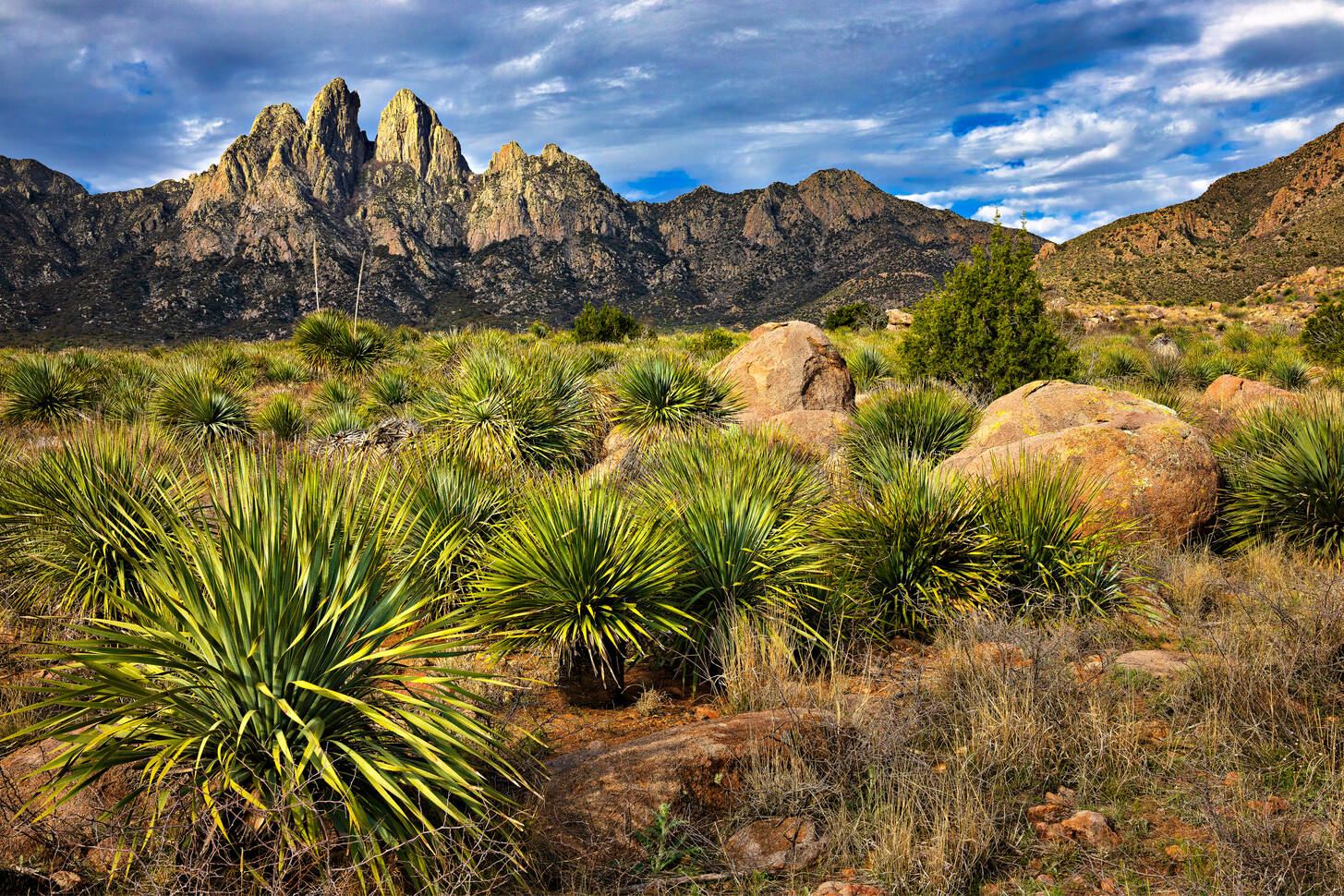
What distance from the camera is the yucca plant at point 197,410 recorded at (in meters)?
12.0

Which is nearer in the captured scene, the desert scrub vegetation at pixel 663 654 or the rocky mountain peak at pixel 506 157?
the desert scrub vegetation at pixel 663 654

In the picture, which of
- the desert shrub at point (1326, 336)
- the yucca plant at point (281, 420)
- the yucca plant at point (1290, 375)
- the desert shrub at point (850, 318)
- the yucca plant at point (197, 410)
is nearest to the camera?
→ the yucca plant at point (197, 410)

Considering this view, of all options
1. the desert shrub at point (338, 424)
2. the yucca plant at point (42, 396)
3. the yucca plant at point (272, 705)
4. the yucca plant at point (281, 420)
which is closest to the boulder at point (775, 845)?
the yucca plant at point (272, 705)

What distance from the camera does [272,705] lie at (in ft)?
8.38

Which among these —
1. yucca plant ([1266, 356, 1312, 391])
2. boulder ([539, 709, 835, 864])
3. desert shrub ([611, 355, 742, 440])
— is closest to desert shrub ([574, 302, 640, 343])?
desert shrub ([611, 355, 742, 440])

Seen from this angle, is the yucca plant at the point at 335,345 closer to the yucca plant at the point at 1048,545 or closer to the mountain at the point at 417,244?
the yucca plant at the point at 1048,545

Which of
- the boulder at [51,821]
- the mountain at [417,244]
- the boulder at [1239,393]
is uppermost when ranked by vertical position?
the mountain at [417,244]

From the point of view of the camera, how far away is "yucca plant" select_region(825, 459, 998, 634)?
5.76 metres

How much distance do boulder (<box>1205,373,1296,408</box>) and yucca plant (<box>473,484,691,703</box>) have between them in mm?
13988

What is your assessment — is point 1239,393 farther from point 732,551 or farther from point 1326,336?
point 732,551

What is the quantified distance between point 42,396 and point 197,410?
162 inches

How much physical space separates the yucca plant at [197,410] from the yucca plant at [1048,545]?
11.9 meters

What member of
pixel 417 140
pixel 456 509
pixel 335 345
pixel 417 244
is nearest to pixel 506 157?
pixel 417 140

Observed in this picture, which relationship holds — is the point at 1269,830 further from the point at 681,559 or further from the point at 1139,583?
the point at 1139,583
